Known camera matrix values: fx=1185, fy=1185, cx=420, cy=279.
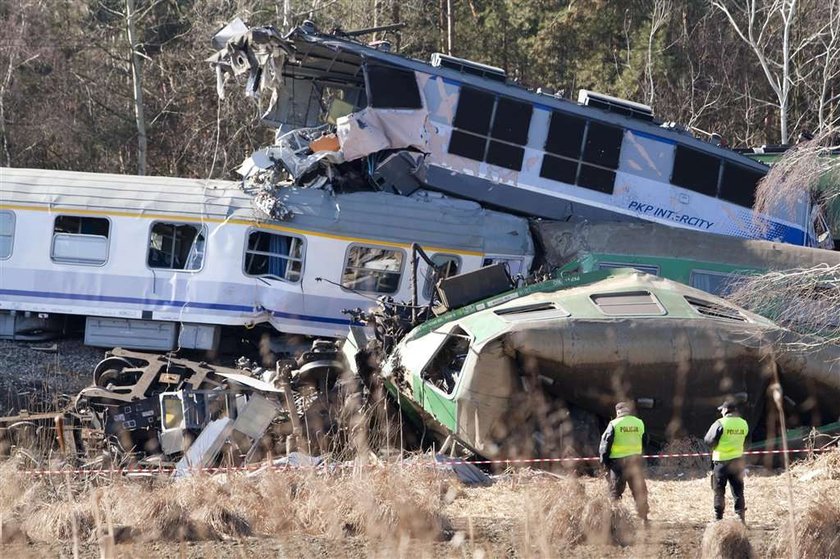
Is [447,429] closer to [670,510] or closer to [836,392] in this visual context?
[670,510]

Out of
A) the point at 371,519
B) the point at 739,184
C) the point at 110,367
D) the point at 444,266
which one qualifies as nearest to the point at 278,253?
the point at 444,266

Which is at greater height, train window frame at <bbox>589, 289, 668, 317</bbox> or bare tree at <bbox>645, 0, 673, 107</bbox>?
bare tree at <bbox>645, 0, 673, 107</bbox>

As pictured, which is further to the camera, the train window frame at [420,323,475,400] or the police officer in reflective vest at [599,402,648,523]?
the train window frame at [420,323,475,400]

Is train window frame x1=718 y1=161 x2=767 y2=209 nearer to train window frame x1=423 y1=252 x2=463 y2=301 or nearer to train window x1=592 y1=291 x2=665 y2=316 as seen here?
train window frame x1=423 y1=252 x2=463 y2=301

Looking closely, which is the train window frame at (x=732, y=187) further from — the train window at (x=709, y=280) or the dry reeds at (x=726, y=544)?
the dry reeds at (x=726, y=544)

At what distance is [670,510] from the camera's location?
11.8 metres

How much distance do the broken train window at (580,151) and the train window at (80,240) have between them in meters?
7.53

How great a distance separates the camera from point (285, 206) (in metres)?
18.5

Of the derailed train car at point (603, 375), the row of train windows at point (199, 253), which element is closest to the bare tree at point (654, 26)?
the row of train windows at point (199, 253)

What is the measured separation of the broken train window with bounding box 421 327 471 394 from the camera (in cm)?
1402

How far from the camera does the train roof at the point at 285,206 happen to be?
60.9ft

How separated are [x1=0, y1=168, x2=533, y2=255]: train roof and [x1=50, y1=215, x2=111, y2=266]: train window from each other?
0.66ft

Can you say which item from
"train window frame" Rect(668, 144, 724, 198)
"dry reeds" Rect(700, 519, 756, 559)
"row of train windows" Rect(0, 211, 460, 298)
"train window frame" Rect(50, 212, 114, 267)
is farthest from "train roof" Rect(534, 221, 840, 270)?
"dry reeds" Rect(700, 519, 756, 559)

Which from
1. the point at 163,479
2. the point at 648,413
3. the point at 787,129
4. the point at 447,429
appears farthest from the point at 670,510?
the point at 787,129
